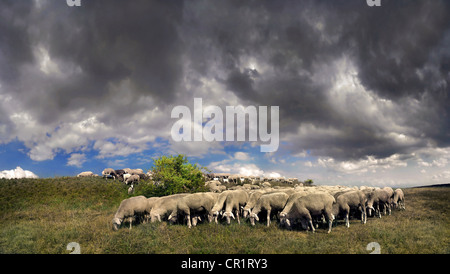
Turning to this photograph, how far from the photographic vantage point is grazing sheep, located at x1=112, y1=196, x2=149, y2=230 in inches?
728

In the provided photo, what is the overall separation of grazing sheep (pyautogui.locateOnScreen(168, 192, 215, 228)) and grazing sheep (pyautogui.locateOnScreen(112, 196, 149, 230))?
3152 mm

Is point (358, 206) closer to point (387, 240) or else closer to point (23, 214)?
point (387, 240)

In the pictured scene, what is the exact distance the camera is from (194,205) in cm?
1928

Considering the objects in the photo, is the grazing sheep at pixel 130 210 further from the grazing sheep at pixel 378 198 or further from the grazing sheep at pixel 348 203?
the grazing sheep at pixel 378 198

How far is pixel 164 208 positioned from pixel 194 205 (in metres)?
2.67

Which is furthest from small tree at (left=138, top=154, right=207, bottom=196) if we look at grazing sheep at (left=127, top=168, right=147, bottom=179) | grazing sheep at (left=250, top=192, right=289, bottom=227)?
grazing sheep at (left=127, top=168, right=147, bottom=179)

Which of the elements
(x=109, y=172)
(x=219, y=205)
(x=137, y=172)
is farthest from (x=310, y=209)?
(x=109, y=172)

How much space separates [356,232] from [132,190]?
3350 centimetres

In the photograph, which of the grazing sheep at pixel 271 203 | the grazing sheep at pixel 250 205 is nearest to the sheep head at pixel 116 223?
the grazing sheep at pixel 250 205

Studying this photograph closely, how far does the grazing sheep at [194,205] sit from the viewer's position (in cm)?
1891

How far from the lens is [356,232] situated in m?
15.0

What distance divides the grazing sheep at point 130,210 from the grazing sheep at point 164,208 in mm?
1028

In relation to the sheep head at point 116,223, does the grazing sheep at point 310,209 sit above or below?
above

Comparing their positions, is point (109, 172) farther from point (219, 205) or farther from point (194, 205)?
point (219, 205)
